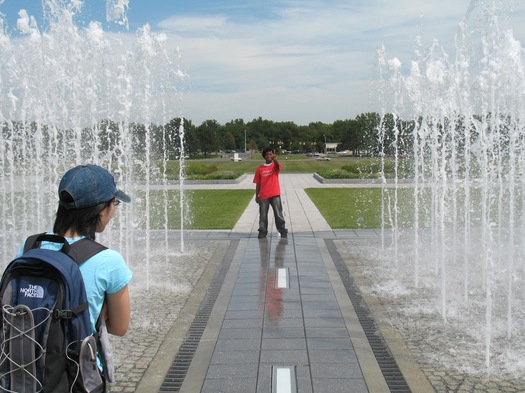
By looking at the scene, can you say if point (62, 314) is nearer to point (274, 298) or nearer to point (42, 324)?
point (42, 324)

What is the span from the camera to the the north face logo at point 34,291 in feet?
6.30

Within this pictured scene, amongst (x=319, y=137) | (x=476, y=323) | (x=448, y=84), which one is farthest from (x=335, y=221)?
(x=319, y=137)

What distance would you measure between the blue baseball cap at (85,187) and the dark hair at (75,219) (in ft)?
0.05

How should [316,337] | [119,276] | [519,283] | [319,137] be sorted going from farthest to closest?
[319,137]
[519,283]
[316,337]
[119,276]

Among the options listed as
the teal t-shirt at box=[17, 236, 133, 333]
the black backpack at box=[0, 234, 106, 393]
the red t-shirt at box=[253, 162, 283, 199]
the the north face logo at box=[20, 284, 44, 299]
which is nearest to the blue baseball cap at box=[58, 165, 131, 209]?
the teal t-shirt at box=[17, 236, 133, 333]

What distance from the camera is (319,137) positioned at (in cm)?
12331

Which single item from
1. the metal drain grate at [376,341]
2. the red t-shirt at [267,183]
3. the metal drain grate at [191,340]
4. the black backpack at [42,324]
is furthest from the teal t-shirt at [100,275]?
the red t-shirt at [267,183]

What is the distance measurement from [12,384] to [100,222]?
633mm

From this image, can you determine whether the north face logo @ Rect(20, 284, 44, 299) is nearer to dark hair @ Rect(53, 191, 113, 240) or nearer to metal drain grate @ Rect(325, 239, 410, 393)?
dark hair @ Rect(53, 191, 113, 240)

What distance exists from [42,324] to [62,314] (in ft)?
0.23

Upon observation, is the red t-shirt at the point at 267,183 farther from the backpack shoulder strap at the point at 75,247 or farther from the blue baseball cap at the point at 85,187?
the backpack shoulder strap at the point at 75,247

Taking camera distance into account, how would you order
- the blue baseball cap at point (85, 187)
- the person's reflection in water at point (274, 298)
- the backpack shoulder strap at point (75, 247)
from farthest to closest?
the person's reflection in water at point (274, 298), the blue baseball cap at point (85, 187), the backpack shoulder strap at point (75, 247)

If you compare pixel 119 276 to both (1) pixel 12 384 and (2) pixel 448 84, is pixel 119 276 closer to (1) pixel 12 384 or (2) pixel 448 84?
(1) pixel 12 384

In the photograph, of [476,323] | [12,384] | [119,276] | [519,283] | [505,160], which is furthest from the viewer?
[505,160]
